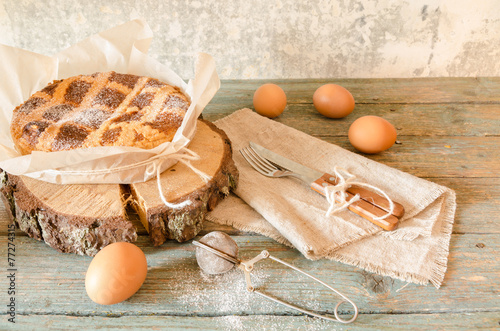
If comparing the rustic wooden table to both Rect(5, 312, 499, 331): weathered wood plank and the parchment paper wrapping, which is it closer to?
Rect(5, 312, 499, 331): weathered wood plank

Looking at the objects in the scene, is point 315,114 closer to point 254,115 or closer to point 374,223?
point 254,115

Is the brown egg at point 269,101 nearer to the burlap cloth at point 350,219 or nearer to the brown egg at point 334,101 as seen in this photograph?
the brown egg at point 334,101

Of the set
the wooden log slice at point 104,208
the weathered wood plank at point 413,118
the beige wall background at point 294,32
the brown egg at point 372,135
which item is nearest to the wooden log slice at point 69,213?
the wooden log slice at point 104,208

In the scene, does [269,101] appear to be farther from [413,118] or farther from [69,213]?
[69,213]

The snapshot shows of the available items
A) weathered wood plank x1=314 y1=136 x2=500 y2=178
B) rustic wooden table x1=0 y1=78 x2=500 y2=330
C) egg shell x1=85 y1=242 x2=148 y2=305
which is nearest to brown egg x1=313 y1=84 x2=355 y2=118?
weathered wood plank x1=314 y1=136 x2=500 y2=178

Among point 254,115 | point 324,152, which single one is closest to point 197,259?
point 324,152

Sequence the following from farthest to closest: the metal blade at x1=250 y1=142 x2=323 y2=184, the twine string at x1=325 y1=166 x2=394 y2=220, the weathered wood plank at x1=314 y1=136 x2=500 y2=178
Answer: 1. the weathered wood plank at x1=314 y1=136 x2=500 y2=178
2. the metal blade at x1=250 y1=142 x2=323 y2=184
3. the twine string at x1=325 y1=166 x2=394 y2=220
